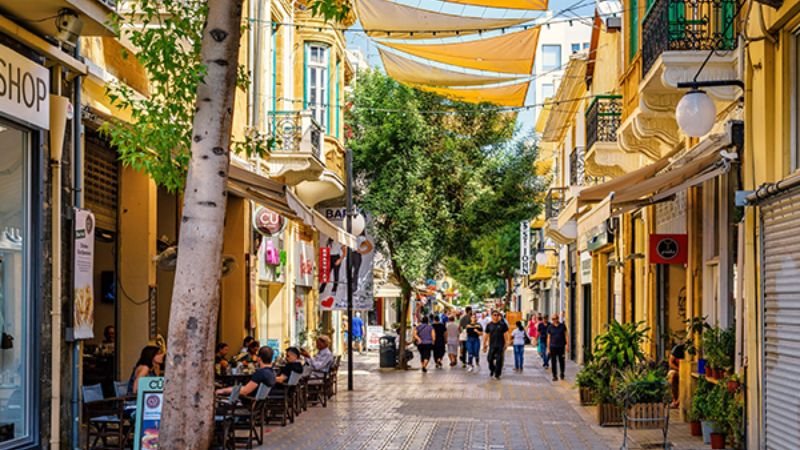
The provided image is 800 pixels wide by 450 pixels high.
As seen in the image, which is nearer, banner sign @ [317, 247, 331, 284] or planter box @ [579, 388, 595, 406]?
planter box @ [579, 388, 595, 406]

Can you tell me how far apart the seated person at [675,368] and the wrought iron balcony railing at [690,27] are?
174 inches

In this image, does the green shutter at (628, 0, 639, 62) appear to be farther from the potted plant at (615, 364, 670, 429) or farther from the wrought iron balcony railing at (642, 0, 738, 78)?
the potted plant at (615, 364, 670, 429)

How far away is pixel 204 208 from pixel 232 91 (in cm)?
98

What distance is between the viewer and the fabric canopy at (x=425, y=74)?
25844mm

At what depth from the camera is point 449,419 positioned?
18.9 meters

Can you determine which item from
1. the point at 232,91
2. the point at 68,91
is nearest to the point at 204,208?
the point at 232,91

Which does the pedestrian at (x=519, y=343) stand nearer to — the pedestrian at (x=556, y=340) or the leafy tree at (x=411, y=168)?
the pedestrian at (x=556, y=340)

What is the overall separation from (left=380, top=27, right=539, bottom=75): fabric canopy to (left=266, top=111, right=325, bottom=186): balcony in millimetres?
2478


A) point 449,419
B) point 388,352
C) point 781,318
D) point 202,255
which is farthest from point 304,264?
point 202,255

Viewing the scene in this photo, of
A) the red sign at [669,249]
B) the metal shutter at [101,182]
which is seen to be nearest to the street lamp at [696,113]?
the red sign at [669,249]

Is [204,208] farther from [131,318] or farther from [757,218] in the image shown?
[131,318]

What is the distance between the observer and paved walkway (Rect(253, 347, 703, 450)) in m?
15.7

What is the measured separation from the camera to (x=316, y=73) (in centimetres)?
3080

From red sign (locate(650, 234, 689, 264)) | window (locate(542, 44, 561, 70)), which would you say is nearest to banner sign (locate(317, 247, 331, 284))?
red sign (locate(650, 234, 689, 264))
